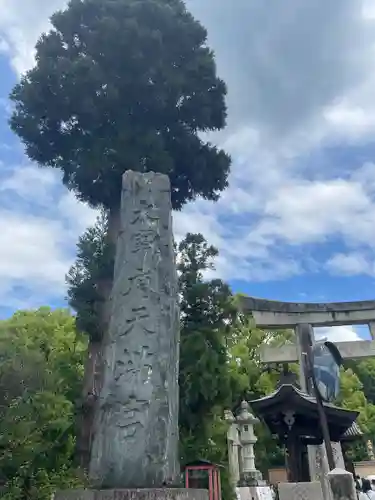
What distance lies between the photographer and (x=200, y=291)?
379 inches

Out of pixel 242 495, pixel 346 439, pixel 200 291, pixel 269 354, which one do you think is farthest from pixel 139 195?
pixel 269 354

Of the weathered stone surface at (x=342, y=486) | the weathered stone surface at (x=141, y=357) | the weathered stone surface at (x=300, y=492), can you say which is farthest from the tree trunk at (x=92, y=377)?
the weathered stone surface at (x=342, y=486)

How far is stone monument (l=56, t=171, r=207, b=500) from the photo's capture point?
4.26 metres

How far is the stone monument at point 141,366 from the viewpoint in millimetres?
4258

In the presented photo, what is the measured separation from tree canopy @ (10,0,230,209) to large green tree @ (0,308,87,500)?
12.0ft

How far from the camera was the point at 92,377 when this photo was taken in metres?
7.82

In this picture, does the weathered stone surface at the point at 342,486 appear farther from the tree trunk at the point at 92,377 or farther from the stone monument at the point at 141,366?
the tree trunk at the point at 92,377

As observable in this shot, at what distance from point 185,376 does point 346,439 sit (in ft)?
19.8

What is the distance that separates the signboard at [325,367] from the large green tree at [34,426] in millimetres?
3687

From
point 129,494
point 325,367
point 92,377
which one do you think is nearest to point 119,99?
point 92,377

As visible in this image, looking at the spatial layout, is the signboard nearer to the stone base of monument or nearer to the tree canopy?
the stone base of monument

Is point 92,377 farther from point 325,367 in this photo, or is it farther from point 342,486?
point 342,486

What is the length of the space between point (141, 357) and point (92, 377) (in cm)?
343

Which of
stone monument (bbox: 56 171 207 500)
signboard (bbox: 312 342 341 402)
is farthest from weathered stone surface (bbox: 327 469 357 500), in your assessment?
stone monument (bbox: 56 171 207 500)
